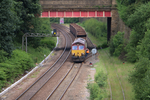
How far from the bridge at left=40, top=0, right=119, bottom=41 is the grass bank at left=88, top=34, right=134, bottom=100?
8260mm

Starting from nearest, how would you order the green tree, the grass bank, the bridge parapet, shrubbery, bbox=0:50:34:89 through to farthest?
the grass bank, shrubbery, bbox=0:50:34:89, the green tree, the bridge parapet

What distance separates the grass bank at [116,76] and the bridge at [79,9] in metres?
8.26

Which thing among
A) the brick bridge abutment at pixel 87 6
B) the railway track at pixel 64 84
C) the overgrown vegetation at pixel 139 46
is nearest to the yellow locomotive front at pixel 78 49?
the railway track at pixel 64 84

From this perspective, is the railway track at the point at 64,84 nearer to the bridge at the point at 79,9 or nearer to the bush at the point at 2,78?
the bush at the point at 2,78

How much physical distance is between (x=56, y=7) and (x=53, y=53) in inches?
318

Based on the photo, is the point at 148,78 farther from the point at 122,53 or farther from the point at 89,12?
the point at 89,12

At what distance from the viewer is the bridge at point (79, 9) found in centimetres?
3731

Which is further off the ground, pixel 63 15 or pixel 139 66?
pixel 63 15

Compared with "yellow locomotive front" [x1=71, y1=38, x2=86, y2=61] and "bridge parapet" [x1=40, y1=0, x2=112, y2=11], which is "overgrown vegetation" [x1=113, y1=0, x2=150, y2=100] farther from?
"yellow locomotive front" [x1=71, y1=38, x2=86, y2=61]

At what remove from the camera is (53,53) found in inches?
1454

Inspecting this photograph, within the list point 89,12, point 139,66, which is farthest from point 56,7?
point 139,66

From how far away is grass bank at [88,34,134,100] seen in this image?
17.9 metres

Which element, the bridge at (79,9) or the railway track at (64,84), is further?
the bridge at (79,9)

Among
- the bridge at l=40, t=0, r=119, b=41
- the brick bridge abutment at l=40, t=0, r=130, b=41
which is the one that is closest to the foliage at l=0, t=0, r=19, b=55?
the bridge at l=40, t=0, r=119, b=41
